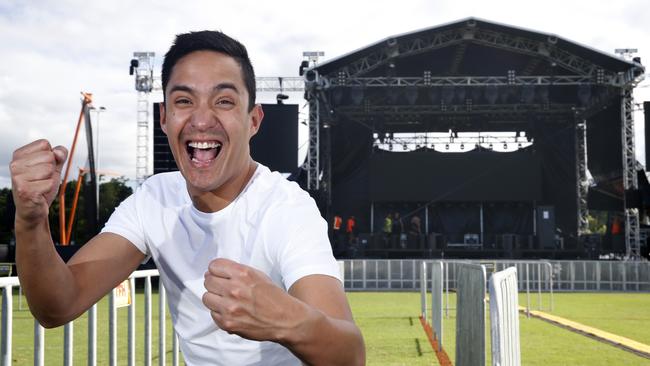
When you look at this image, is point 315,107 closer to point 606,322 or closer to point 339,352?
point 606,322

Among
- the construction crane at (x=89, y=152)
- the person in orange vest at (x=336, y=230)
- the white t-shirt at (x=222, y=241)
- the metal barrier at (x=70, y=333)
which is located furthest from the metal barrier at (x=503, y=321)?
the person in orange vest at (x=336, y=230)

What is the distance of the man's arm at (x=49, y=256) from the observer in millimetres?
1756

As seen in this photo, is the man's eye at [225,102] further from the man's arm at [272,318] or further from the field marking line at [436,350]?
the field marking line at [436,350]

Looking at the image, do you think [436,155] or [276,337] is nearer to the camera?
[276,337]

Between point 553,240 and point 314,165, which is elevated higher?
point 314,165

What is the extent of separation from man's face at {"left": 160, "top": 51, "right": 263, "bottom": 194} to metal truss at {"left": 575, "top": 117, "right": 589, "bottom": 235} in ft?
103

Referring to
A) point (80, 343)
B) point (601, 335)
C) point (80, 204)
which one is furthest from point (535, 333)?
point (80, 204)

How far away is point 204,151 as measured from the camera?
2068mm

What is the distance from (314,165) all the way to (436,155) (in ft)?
20.5

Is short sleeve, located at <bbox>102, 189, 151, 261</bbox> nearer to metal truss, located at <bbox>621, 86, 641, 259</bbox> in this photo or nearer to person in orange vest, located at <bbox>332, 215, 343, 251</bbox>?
metal truss, located at <bbox>621, 86, 641, 259</bbox>

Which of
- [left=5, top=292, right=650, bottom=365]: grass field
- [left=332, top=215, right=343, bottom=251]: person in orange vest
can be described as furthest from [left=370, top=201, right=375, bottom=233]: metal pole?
[left=5, top=292, right=650, bottom=365]: grass field

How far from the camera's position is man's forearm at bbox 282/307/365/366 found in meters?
1.46

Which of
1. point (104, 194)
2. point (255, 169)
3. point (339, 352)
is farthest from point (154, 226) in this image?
point (104, 194)

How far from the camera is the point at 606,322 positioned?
45.0ft
